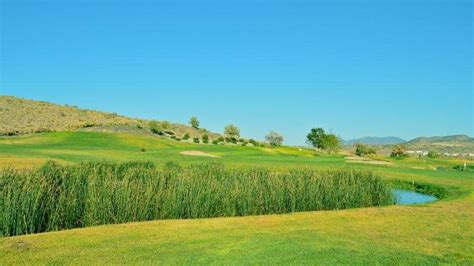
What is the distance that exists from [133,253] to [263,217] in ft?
15.5

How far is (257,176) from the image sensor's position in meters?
15.4

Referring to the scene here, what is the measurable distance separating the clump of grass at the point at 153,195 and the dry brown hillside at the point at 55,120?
47498 millimetres

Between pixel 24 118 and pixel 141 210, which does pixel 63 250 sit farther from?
pixel 24 118

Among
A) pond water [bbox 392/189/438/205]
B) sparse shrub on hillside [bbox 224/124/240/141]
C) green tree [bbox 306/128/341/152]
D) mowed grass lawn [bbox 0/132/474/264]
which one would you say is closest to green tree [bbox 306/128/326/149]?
green tree [bbox 306/128/341/152]

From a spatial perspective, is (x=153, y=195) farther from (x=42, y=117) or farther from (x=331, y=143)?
(x=331, y=143)

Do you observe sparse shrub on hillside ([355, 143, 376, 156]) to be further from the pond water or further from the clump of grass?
the clump of grass

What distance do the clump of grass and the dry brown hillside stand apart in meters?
47.5

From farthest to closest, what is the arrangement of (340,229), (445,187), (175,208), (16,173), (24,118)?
(24,118)
(445,187)
(175,208)
(16,173)
(340,229)

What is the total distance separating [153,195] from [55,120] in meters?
63.0

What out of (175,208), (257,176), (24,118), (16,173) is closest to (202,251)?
(175,208)

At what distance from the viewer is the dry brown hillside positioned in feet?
207

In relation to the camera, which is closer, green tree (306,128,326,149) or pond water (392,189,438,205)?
pond water (392,189,438,205)

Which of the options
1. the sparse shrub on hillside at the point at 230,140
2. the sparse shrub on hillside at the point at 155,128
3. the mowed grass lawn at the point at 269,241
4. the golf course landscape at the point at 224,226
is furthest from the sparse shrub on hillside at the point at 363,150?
the mowed grass lawn at the point at 269,241

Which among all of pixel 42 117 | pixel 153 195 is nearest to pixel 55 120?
pixel 42 117
